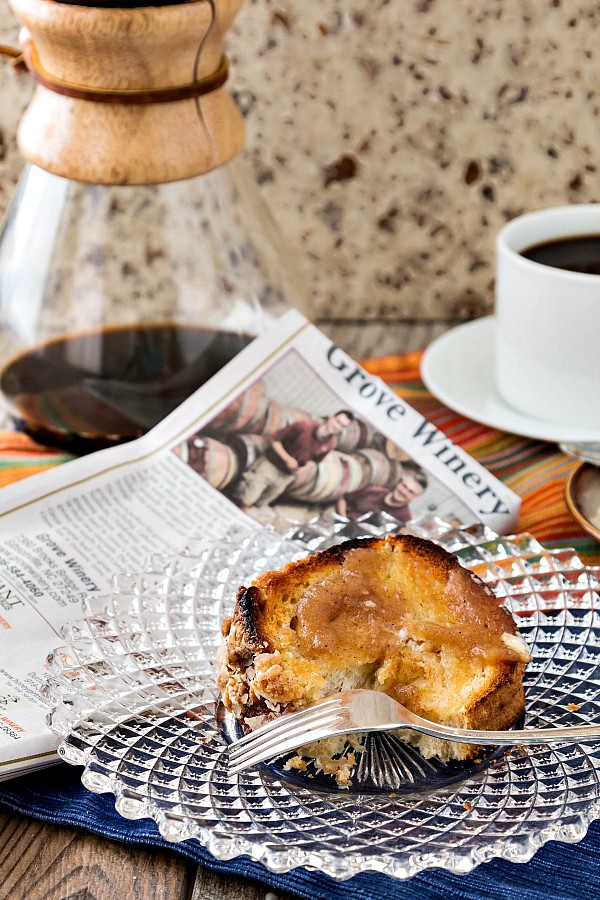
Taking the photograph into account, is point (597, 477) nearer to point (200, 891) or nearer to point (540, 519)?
point (540, 519)

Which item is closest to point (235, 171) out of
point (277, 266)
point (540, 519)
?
point (277, 266)

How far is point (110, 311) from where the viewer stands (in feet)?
3.23

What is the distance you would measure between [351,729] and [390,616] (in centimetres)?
9

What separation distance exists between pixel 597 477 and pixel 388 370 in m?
0.32

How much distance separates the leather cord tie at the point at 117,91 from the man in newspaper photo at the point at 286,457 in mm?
289

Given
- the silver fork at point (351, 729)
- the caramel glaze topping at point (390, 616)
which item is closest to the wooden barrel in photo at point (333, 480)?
the caramel glaze topping at point (390, 616)

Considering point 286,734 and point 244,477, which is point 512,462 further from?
point 286,734

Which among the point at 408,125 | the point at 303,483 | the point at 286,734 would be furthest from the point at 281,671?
the point at 408,125

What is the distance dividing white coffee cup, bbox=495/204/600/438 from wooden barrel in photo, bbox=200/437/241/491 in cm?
27

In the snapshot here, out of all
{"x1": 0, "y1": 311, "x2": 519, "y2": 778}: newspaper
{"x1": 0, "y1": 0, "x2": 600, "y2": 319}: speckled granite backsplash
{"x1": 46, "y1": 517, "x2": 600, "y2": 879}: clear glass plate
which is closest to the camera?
{"x1": 46, "y1": 517, "x2": 600, "y2": 879}: clear glass plate

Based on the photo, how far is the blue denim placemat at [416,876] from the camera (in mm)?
529

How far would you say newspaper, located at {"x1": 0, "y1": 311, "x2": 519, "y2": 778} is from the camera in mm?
783

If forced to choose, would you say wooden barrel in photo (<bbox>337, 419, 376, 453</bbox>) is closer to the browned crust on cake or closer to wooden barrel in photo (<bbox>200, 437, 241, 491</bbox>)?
wooden barrel in photo (<bbox>200, 437, 241, 491</bbox>)

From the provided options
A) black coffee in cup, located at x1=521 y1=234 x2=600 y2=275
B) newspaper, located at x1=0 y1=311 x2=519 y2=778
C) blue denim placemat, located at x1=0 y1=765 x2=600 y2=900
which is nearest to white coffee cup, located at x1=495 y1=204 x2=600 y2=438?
black coffee in cup, located at x1=521 y1=234 x2=600 y2=275
